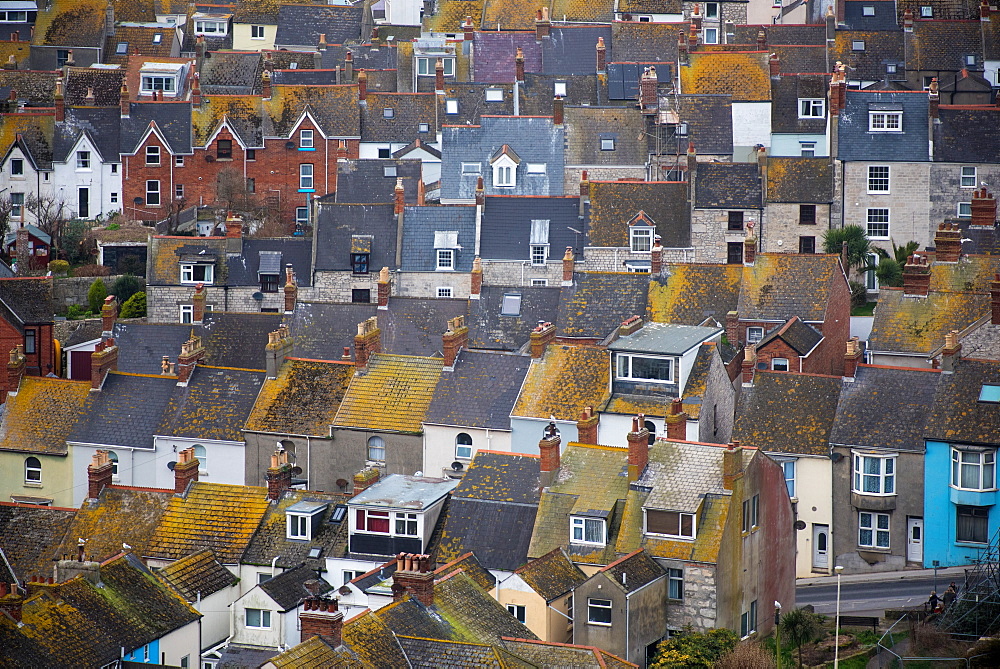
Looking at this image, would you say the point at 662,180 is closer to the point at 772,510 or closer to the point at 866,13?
the point at 866,13

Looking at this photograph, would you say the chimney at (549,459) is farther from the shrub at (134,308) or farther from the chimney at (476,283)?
the shrub at (134,308)

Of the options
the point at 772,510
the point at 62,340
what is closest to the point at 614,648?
the point at 772,510

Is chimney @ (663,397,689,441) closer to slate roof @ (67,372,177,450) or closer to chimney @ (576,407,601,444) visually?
chimney @ (576,407,601,444)

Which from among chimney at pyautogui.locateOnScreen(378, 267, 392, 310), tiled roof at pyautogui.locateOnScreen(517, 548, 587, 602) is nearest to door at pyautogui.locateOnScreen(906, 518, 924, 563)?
tiled roof at pyautogui.locateOnScreen(517, 548, 587, 602)

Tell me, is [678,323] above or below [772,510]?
above

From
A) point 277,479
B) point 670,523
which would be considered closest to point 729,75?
point 277,479

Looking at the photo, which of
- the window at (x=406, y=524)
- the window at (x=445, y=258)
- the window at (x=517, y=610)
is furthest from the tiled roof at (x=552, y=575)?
the window at (x=445, y=258)

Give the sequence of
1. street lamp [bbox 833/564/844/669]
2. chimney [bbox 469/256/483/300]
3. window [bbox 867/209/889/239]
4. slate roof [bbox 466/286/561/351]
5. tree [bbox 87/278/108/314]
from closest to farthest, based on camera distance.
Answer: street lamp [bbox 833/564/844/669], slate roof [bbox 466/286/561/351], chimney [bbox 469/256/483/300], window [bbox 867/209/889/239], tree [bbox 87/278/108/314]

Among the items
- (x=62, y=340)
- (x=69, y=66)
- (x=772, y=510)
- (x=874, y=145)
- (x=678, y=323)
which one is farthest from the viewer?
(x=69, y=66)
